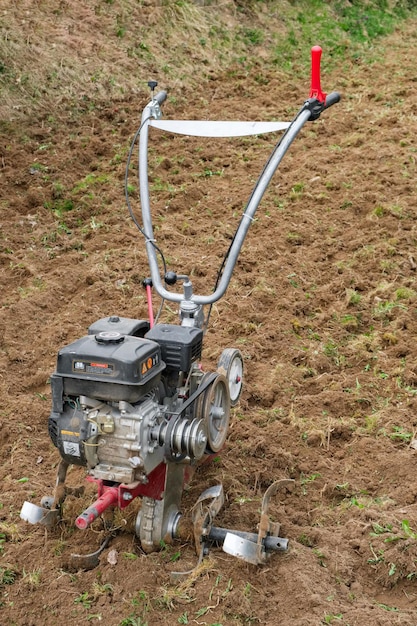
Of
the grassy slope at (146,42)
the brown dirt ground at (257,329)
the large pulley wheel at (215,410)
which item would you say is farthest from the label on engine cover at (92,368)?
the grassy slope at (146,42)

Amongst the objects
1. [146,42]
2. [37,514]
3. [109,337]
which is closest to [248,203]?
[109,337]

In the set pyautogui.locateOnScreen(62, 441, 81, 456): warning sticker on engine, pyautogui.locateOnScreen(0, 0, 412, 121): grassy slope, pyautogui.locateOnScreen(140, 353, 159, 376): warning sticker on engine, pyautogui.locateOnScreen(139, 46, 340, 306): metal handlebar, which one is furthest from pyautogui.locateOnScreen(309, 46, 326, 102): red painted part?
pyautogui.locateOnScreen(0, 0, 412, 121): grassy slope

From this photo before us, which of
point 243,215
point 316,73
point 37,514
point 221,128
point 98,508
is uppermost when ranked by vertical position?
point 316,73

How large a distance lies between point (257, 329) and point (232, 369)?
1.41 metres

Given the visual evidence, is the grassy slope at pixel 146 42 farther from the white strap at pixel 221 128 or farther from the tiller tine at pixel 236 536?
the tiller tine at pixel 236 536

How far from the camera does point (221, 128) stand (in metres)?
4.84

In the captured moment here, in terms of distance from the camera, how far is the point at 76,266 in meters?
6.77

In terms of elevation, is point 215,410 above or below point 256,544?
above

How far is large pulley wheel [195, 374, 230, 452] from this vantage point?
3.85 m

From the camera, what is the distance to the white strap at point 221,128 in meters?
4.73

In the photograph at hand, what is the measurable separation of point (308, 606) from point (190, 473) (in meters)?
0.95

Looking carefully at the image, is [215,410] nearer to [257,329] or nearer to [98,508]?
[98,508]

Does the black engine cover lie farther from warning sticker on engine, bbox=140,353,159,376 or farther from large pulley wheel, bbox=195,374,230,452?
large pulley wheel, bbox=195,374,230,452

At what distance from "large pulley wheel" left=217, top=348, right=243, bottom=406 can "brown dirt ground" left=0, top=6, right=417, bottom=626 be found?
0.33 metres
